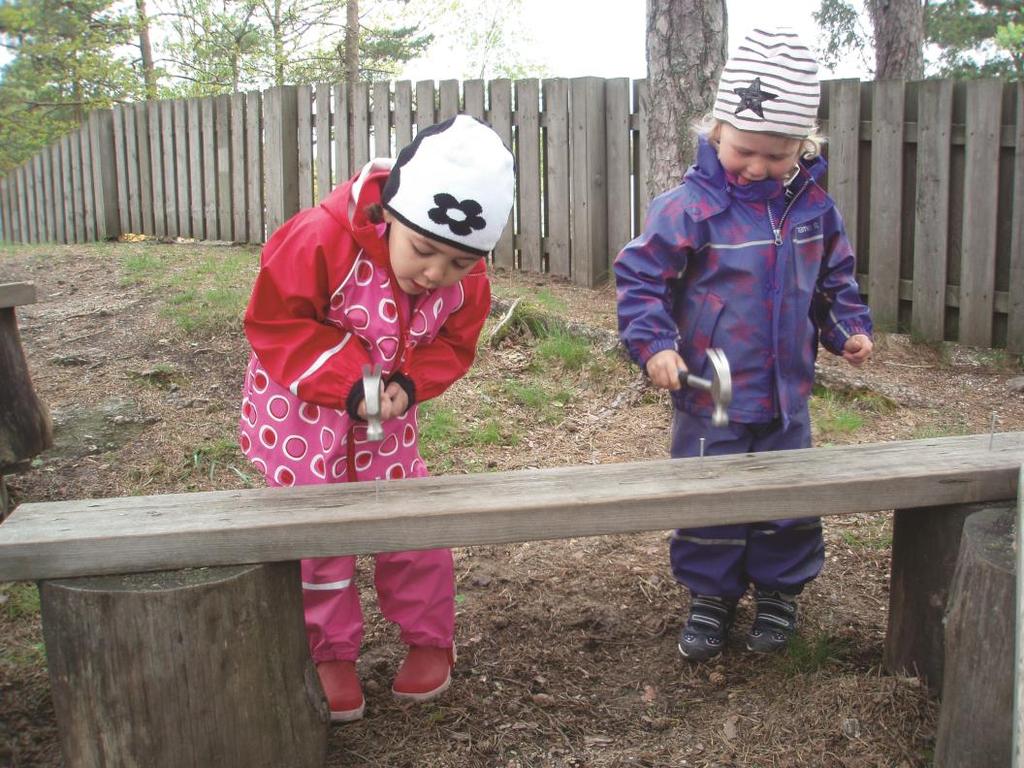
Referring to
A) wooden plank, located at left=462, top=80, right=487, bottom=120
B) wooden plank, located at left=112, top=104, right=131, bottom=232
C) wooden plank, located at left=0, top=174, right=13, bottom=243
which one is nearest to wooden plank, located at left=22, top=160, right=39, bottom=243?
wooden plank, located at left=0, top=174, right=13, bottom=243

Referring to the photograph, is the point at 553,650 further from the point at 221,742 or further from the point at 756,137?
the point at 756,137

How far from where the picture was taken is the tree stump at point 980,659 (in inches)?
85.2

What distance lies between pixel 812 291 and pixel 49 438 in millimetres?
2951

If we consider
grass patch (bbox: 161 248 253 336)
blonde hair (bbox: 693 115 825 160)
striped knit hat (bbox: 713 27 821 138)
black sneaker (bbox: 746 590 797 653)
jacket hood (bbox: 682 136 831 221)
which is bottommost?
black sneaker (bbox: 746 590 797 653)

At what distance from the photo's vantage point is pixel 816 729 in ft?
8.41

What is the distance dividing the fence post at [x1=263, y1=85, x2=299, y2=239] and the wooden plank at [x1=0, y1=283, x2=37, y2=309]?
500 centimetres

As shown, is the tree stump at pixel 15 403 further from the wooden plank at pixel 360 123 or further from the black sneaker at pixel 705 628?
the wooden plank at pixel 360 123

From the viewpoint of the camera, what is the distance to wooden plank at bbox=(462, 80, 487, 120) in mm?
7691

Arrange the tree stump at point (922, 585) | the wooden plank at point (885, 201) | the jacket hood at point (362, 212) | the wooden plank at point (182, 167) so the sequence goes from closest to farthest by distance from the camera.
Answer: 1. the jacket hood at point (362, 212)
2. the tree stump at point (922, 585)
3. the wooden plank at point (885, 201)
4. the wooden plank at point (182, 167)

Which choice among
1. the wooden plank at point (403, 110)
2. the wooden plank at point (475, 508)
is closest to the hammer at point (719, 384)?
the wooden plank at point (475, 508)

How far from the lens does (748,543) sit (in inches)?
119

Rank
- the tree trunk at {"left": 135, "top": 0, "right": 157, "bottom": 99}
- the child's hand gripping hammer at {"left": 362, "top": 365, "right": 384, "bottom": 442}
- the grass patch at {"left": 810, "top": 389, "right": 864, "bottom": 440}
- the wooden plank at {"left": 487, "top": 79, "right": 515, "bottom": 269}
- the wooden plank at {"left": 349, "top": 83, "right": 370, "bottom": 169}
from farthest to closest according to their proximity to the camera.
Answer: the tree trunk at {"left": 135, "top": 0, "right": 157, "bottom": 99}
the wooden plank at {"left": 349, "top": 83, "right": 370, "bottom": 169}
the wooden plank at {"left": 487, "top": 79, "right": 515, "bottom": 269}
the grass patch at {"left": 810, "top": 389, "right": 864, "bottom": 440}
the child's hand gripping hammer at {"left": 362, "top": 365, "right": 384, "bottom": 442}

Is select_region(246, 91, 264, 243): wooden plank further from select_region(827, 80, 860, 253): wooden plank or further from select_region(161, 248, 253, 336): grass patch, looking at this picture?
select_region(827, 80, 860, 253): wooden plank

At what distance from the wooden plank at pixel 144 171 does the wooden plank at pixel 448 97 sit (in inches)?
161
